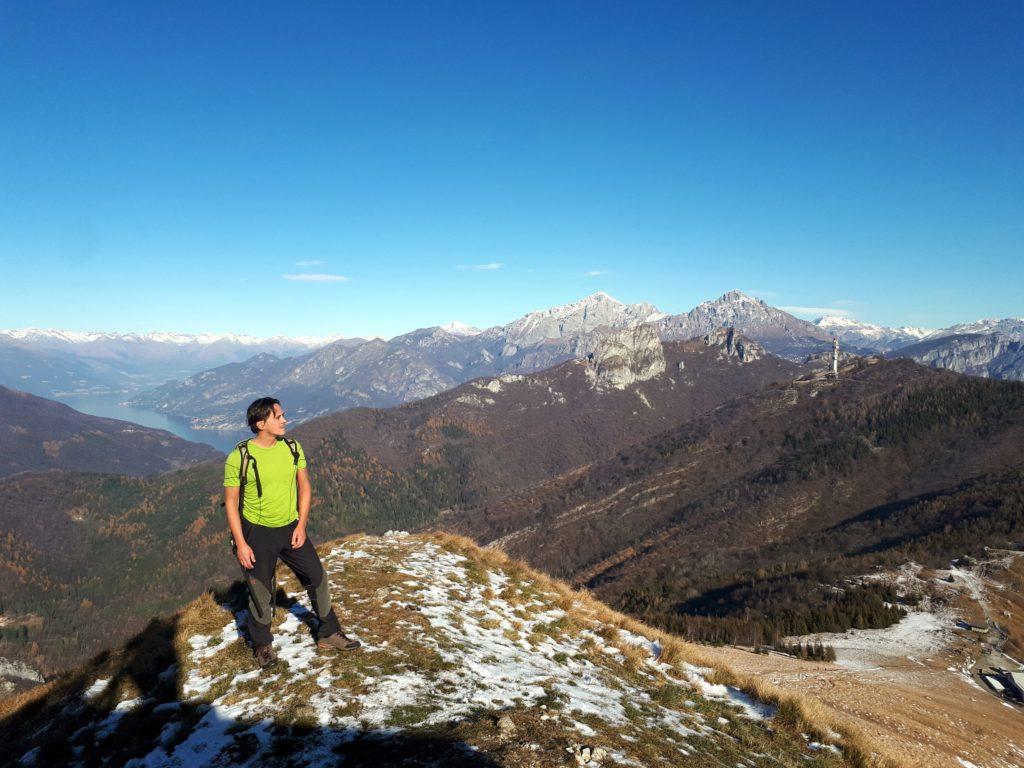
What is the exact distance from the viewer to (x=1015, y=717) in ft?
55.0

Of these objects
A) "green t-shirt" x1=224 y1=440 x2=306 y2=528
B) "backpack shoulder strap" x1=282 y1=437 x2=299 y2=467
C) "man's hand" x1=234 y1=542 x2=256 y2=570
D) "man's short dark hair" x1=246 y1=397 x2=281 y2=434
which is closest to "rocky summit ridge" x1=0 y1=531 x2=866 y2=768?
"man's hand" x1=234 y1=542 x2=256 y2=570

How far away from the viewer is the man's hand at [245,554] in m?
9.04

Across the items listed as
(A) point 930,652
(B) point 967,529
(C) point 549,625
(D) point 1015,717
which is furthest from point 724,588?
(C) point 549,625

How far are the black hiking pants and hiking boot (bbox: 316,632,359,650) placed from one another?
0.33ft

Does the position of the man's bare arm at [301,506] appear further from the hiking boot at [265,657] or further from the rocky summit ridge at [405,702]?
the rocky summit ridge at [405,702]

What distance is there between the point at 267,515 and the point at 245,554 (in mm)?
762

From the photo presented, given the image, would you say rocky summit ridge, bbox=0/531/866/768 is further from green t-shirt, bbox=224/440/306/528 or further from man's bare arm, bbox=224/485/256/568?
green t-shirt, bbox=224/440/306/528

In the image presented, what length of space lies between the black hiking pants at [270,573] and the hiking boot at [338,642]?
0.10 metres

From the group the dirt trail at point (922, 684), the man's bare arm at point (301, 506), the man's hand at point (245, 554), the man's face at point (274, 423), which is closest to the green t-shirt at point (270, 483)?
the man's bare arm at point (301, 506)

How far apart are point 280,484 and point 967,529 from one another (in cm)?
10845

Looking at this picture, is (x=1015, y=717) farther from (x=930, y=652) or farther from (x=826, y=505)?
(x=826, y=505)

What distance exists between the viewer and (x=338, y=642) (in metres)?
10.1

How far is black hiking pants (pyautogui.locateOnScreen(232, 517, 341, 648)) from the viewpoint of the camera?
9320mm

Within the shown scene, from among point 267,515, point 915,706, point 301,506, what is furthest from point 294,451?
point 915,706
